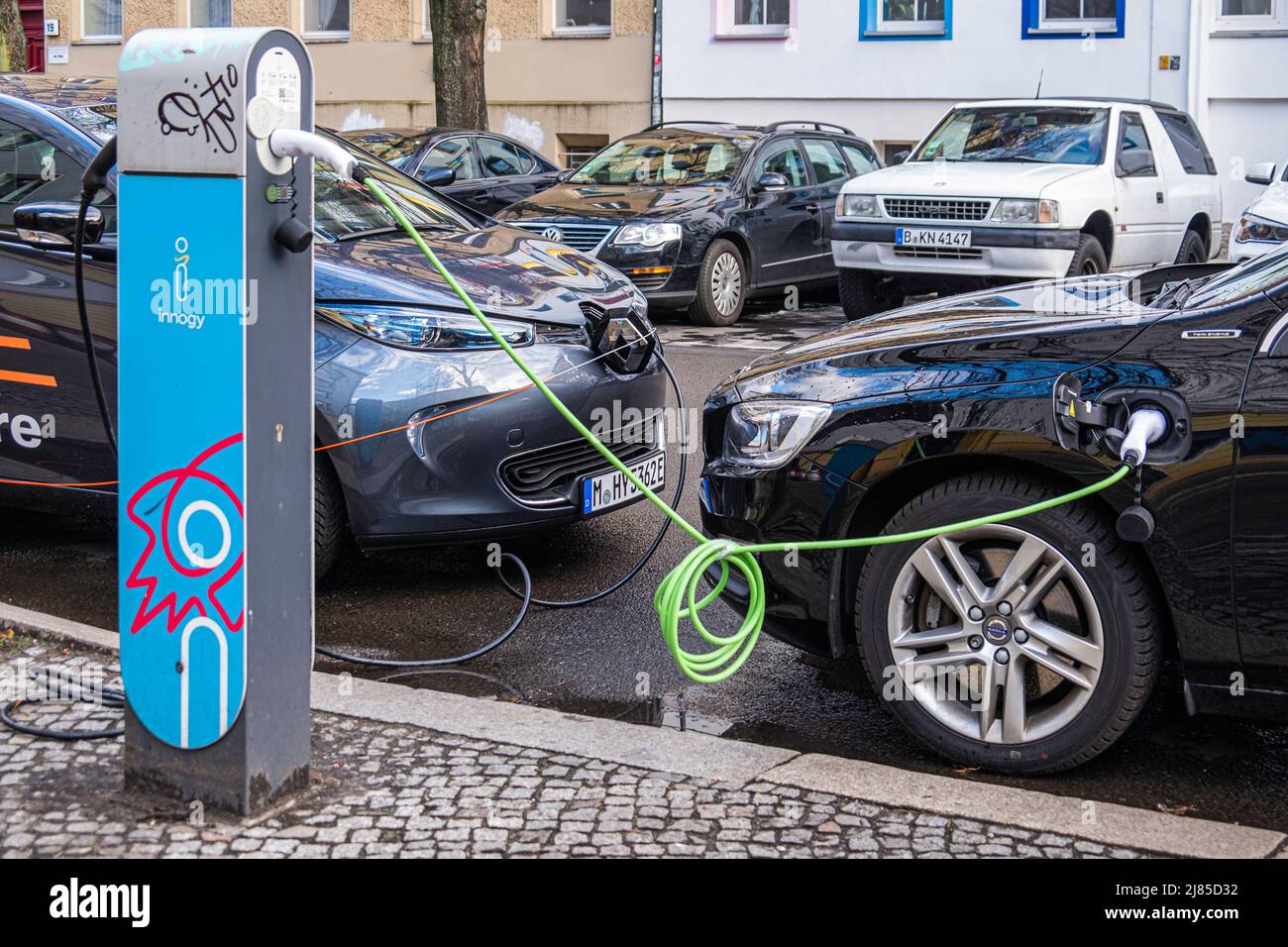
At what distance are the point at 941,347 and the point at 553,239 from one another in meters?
3.21

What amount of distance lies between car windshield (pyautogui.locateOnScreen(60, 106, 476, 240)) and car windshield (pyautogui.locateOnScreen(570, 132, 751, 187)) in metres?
6.70

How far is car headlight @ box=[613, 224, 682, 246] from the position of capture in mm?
12758

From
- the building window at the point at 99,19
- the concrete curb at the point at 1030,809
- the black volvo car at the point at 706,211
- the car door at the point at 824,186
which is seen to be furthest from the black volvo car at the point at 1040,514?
the building window at the point at 99,19

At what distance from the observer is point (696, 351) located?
12.2m

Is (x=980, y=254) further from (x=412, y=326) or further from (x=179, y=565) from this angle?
(x=179, y=565)

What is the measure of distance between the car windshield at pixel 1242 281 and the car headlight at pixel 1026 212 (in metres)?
7.32

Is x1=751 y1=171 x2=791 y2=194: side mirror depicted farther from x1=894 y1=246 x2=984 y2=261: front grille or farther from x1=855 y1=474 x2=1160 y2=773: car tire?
x1=855 y1=474 x2=1160 y2=773: car tire

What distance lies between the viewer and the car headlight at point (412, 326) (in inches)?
224

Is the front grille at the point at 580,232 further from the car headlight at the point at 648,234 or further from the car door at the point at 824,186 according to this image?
the car door at the point at 824,186

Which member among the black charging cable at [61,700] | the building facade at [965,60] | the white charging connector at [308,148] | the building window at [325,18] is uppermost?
the building window at [325,18]

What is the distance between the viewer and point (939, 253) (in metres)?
12.5

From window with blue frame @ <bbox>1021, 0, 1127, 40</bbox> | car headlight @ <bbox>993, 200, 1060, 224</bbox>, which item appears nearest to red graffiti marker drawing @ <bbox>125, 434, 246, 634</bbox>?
car headlight @ <bbox>993, 200, 1060, 224</bbox>
